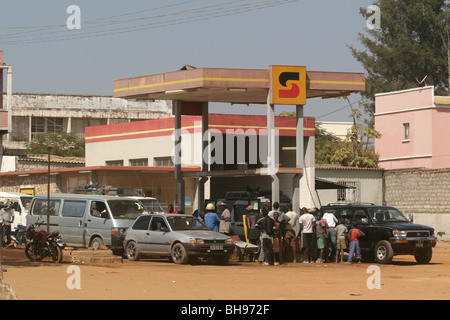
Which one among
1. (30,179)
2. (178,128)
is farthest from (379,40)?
(178,128)

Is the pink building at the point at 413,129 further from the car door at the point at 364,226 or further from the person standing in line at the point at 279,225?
the person standing in line at the point at 279,225

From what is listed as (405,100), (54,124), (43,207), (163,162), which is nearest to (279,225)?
(43,207)

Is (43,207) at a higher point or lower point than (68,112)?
lower

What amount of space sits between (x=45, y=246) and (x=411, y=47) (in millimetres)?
55674

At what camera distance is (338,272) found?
22.7 meters

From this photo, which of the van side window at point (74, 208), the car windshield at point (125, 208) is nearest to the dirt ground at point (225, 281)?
the car windshield at point (125, 208)

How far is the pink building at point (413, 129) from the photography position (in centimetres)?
5200

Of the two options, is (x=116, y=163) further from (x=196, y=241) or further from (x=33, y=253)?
(x=196, y=241)

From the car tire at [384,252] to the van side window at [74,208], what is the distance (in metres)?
9.16

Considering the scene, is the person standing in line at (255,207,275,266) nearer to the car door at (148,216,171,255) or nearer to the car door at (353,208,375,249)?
the car door at (148,216,171,255)

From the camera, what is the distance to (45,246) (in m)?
24.4

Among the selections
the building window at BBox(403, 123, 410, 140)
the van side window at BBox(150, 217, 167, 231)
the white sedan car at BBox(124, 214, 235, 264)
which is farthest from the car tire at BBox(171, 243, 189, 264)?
the building window at BBox(403, 123, 410, 140)

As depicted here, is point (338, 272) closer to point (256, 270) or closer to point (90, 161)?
point (256, 270)

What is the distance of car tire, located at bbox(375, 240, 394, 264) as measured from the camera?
85.3ft
